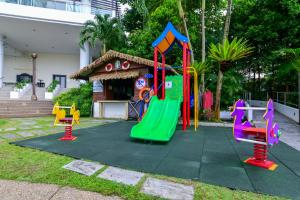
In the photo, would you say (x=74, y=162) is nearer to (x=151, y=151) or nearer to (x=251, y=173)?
(x=151, y=151)

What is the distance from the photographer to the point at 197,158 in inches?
151

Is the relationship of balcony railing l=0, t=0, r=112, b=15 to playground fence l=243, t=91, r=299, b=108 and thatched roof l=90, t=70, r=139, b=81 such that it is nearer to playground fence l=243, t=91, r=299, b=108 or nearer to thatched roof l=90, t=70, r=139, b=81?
thatched roof l=90, t=70, r=139, b=81

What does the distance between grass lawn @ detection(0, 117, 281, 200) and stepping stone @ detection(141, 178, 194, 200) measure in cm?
9

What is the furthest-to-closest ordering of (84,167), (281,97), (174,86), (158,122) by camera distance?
(281,97) → (174,86) → (158,122) → (84,167)

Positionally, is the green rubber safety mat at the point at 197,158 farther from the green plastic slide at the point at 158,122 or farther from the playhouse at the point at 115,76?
the playhouse at the point at 115,76

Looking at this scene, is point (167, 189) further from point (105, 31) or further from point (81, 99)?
point (105, 31)

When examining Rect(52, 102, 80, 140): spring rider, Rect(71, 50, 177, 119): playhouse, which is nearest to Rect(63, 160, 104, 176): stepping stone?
Rect(52, 102, 80, 140): spring rider

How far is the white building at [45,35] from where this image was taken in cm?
1573

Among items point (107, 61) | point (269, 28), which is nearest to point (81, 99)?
point (107, 61)

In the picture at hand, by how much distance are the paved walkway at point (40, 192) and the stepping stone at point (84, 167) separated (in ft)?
1.72

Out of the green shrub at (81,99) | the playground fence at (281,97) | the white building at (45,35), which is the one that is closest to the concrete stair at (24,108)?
the green shrub at (81,99)

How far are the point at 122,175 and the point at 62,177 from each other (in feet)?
2.78

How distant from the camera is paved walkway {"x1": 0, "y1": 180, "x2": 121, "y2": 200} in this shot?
2.36 m

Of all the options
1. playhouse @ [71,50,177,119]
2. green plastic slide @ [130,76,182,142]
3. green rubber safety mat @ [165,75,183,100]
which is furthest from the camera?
playhouse @ [71,50,177,119]
